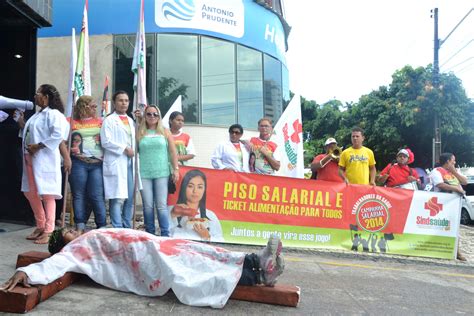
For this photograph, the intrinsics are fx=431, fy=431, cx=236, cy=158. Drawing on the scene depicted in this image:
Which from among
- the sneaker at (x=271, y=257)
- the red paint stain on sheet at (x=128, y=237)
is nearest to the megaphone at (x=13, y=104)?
the red paint stain on sheet at (x=128, y=237)

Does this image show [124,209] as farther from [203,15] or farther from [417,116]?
[417,116]

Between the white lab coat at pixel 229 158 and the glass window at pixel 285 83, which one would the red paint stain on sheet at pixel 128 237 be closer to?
the white lab coat at pixel 229 158

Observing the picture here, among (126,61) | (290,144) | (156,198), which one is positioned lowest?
(156,198)

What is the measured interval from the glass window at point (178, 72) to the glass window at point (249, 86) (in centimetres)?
145

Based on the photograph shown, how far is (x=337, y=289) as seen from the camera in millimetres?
4172

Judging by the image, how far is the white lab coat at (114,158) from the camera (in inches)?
207

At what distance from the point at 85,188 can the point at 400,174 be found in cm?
523

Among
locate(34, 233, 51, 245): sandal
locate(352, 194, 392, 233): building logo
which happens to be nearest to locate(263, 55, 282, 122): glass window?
locate(352, 194, 392, 233): building logo

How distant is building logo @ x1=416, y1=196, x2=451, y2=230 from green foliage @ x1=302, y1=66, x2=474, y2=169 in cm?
1319

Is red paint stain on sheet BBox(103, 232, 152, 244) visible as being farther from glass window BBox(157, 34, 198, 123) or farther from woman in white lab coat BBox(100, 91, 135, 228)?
glass window BBox(157, 34, 198, 123)

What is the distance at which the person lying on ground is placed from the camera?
324cm

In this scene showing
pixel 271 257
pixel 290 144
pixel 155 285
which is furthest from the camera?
pixel 290 144

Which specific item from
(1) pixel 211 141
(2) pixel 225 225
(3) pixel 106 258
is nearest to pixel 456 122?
(1) pixel 211 141

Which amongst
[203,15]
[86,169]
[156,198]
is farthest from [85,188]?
[203,15]
